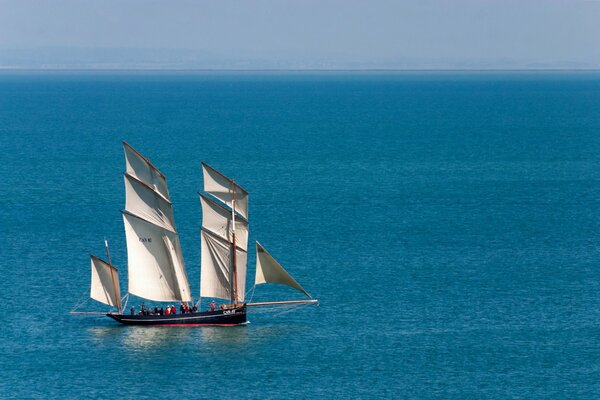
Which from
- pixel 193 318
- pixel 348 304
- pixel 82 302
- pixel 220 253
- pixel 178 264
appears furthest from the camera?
pixel 82 302

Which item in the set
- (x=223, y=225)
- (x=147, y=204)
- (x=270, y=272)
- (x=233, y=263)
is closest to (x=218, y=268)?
(x=233, y=263)

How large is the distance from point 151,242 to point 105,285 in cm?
505

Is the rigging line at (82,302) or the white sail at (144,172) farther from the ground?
the white sail at (144,172)

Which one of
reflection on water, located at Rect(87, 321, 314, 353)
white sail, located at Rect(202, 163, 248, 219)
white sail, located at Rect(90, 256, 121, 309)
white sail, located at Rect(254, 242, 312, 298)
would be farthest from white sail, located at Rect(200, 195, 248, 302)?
white sail, located at Rect(90, 256, 121, 309)

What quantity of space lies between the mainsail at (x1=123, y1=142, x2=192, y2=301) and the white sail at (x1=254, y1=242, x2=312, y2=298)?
636 centimetres

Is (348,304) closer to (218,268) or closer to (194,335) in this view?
(218,268)

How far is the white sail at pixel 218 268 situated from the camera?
10631cm

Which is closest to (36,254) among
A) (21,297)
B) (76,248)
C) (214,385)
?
(76,248)

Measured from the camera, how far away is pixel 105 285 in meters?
105

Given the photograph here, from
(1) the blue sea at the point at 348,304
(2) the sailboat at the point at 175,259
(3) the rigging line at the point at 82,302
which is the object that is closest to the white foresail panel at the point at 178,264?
(2) the sailboat at the point at 175,259

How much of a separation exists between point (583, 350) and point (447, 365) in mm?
10805

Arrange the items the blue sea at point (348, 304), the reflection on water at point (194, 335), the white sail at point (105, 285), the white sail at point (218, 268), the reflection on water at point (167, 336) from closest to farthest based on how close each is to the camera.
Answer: the blue sea at point (348, 304), the reflection on water at point (194, 335), the reflection on water at point (167, 336), the white sail at point (105, 285), the white sail at point (218, 268)

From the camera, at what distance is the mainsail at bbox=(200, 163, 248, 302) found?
343 feet

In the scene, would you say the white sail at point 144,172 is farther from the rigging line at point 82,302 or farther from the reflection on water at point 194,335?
the rigging line at point 82,302
